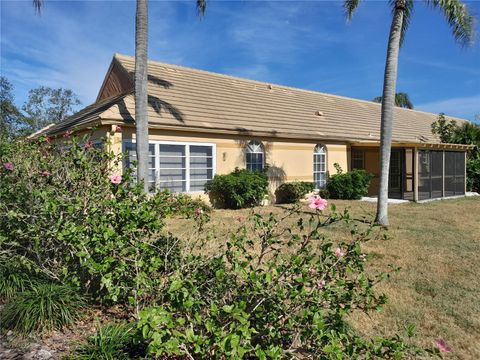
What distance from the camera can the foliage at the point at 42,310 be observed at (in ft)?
12.1

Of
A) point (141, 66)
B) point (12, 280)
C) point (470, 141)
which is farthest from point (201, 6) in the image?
point (470, 141)

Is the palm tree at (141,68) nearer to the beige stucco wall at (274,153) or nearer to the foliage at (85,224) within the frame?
the beige stucco wall at (274,153)

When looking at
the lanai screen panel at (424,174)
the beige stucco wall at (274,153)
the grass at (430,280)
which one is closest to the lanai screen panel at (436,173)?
the lanai screen panel at (424,174)

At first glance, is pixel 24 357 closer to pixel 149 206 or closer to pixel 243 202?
pixel 149 206

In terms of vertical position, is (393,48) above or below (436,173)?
above

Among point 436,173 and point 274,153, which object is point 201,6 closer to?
point 274,153

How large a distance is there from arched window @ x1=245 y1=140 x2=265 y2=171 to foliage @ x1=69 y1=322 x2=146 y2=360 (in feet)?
42.6

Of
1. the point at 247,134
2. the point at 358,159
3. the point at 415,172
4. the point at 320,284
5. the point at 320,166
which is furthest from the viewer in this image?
the point at 358,159

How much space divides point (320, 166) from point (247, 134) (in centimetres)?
499


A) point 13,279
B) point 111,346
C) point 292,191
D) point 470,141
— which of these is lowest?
point 111,346

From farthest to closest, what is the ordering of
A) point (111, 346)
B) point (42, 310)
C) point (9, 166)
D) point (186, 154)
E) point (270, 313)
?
point (186, 154), point (9, 166), point (42, 310), point (111, 346), point (270, 313)

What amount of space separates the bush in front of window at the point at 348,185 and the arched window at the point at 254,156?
157 inches

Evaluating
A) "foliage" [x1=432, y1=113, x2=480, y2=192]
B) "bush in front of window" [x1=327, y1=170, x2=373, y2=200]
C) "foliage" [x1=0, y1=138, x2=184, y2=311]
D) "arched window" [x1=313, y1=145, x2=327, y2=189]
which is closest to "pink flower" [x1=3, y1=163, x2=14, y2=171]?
"foliage" [x1=0, y1=138, x2=184, y2=311]

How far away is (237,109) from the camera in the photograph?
17.0m
